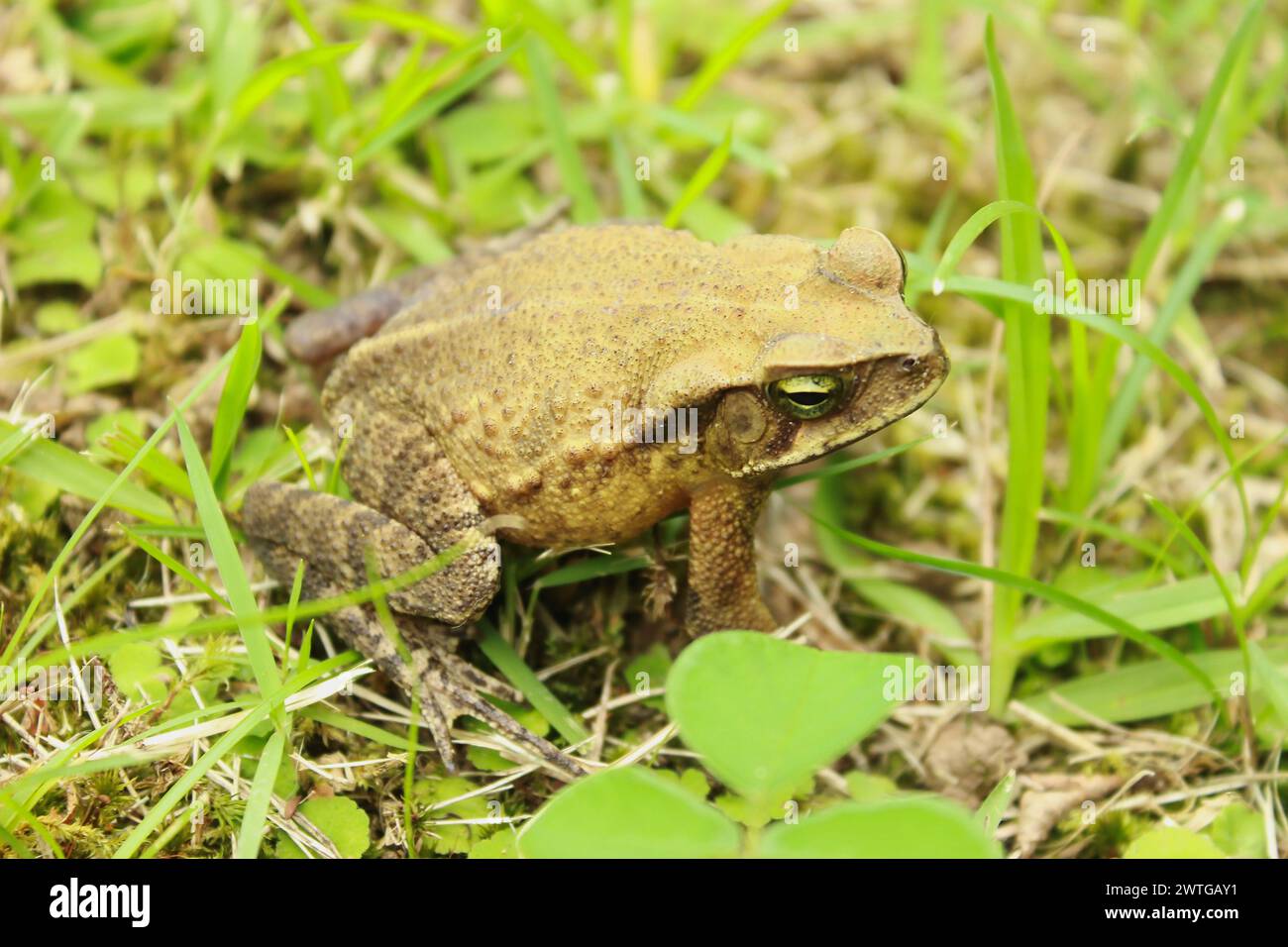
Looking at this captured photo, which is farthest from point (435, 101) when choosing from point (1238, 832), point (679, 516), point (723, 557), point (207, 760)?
point (1238, 832)

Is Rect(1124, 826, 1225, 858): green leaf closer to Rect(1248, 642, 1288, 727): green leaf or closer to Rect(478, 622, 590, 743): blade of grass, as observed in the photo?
Rect(1248, 642, 1288, 727): green leaf

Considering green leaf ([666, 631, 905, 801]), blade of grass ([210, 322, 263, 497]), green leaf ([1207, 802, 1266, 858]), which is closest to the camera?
green leaf ([666, 631, 905, 801])

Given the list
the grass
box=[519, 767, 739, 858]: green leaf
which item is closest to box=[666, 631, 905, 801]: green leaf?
box=[519, 767, 739, 858]: green leaf

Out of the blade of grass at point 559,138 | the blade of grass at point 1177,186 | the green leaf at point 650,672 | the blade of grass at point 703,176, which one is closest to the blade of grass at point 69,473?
the green leaf at point 650,672

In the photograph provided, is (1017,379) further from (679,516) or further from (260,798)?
(260,798)

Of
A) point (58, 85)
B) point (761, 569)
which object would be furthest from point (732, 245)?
point (58, 85)

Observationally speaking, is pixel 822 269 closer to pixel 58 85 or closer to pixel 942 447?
pixel 942 447
